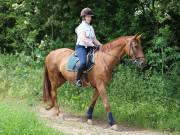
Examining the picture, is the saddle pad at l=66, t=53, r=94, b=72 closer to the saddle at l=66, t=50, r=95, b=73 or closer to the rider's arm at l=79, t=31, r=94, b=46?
the saddle at l=66, t=50, r=95, b=73

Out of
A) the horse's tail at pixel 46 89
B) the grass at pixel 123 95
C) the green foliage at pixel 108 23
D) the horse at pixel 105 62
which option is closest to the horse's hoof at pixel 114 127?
the horse at pixel 105 62

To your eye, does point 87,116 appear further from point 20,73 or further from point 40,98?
point 20,73

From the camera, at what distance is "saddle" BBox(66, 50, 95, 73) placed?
12.5 m

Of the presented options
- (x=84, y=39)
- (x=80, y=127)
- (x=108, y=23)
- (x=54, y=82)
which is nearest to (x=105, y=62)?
(x=84, y=39)

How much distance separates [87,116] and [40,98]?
9.88 ft

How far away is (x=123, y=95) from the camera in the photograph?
14195 millimetres

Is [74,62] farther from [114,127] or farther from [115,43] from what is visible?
[114,127]

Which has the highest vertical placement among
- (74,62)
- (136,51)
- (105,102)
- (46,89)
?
(136,51)

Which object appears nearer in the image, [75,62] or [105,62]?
[105,62]

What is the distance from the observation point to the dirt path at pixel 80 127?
11345 millimetres

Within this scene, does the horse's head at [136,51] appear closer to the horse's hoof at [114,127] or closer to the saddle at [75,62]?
the saddle at [75,62]

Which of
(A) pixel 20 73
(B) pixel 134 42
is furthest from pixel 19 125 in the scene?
(A) pixel 20 73

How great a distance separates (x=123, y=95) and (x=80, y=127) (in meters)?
2.66

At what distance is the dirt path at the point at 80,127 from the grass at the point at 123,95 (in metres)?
0.50
